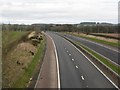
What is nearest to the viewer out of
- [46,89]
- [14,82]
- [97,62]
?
[46,89]

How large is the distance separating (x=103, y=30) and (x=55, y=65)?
132m

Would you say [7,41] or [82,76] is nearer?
[82,76]

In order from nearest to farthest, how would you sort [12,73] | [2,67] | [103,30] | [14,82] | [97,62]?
[14,82] < [12,73] < [2,67] < [97,62] < [103,30]

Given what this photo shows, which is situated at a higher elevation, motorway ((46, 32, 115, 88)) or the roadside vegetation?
the roadside vegetation

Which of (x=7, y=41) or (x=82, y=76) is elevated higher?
(x=7, y=41)

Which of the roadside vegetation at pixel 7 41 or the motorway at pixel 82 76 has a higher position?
the roadside vegetation at pixel 7 41

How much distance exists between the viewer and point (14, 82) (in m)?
27.3

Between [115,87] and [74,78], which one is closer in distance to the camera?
[115,87]

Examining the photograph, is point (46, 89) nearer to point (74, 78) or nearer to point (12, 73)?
point (74, 78)

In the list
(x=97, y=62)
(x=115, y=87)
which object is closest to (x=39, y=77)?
(x=115, y=87)

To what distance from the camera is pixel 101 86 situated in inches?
986

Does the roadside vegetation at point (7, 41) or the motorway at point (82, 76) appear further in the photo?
the roadside vegetation at point (7, 41)

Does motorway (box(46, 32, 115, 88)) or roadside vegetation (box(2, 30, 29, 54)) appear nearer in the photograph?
motorway (box(46, 32, 115, 88))

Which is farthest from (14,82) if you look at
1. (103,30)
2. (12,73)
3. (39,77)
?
(103,30)
